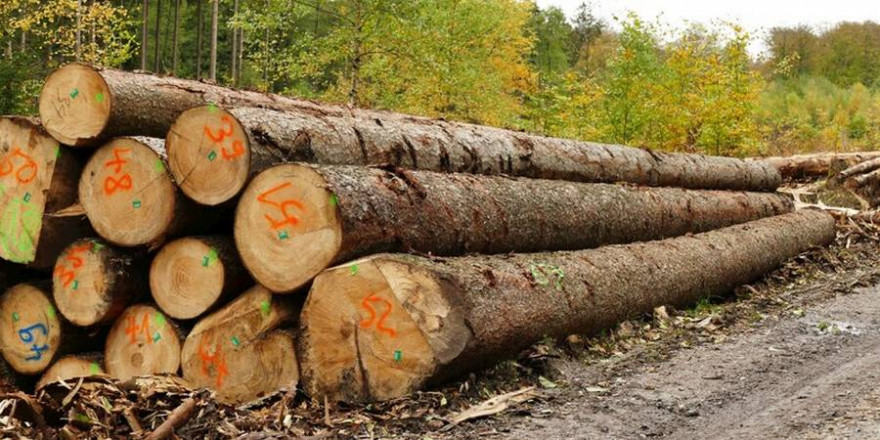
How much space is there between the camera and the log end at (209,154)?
16.8 feet

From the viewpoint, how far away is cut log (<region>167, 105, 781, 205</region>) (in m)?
5.19

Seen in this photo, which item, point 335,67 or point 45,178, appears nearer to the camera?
point 45,178

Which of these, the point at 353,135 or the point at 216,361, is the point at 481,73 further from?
the point at 216,361

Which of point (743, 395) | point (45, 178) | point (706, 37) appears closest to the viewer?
point (743, 395)

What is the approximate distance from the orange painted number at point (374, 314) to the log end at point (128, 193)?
160 centimetres

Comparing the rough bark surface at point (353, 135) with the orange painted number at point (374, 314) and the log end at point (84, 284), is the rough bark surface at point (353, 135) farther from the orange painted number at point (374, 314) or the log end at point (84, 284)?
the orange painted number at point (374, 314)

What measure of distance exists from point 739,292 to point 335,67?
2897 cm

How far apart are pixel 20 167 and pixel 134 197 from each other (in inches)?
49.0

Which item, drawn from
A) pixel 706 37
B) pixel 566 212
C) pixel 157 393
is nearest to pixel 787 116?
pixel 706 37

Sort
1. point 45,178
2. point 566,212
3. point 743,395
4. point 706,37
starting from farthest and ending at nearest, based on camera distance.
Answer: point 706,37 → point 566,212 → point 45,178 → point 743,395

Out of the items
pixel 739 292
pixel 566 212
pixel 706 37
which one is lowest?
pixel 739 292

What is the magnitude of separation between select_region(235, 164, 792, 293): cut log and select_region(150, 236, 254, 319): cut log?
10.4 inches

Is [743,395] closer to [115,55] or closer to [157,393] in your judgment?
[157,393]

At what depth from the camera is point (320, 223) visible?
4840 millimetres
